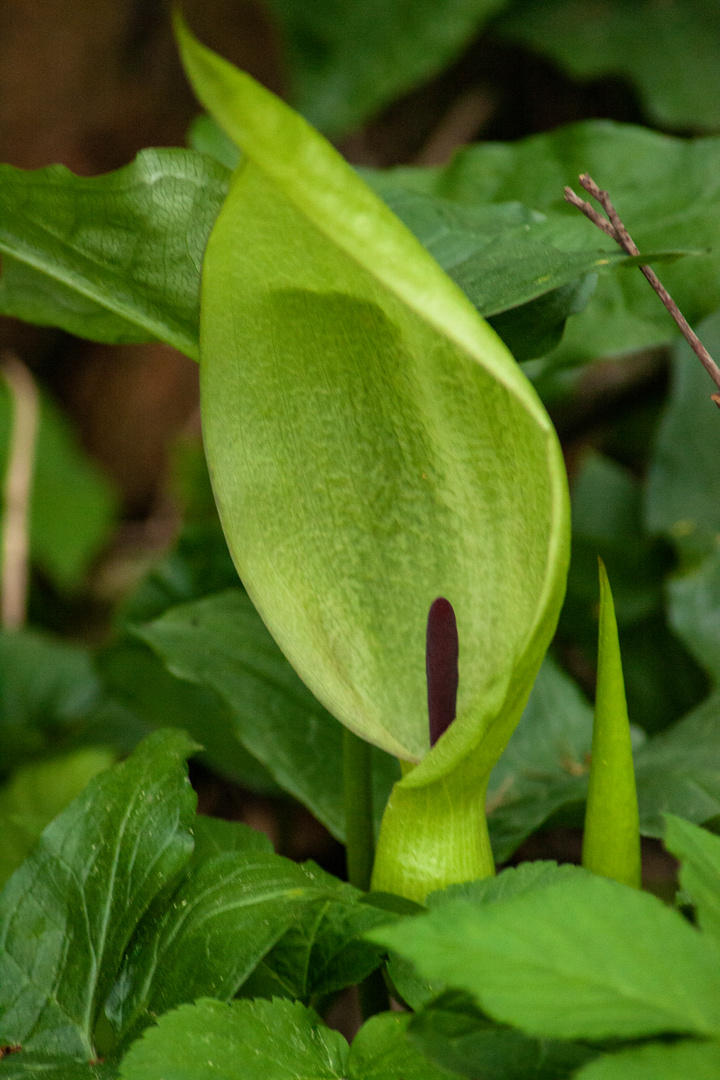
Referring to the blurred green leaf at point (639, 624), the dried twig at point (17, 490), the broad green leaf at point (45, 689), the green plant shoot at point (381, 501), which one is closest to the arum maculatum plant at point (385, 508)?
the green plant shoot at point (381, 501)

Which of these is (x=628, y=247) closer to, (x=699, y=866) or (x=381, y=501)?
(x=381, y=501)

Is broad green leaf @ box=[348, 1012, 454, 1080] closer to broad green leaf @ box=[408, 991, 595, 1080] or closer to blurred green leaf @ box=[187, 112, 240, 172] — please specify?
broad green leaf @ box=[408, 991, 595, 1080]

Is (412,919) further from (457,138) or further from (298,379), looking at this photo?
(457,138)

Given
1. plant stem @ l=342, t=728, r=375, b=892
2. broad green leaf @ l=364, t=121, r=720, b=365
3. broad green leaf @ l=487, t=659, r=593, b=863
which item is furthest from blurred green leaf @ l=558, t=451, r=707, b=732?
plant stem @ l=342, t=728, r=375, b=892

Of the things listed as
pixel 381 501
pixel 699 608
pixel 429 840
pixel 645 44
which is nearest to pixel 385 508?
pixel 381 501

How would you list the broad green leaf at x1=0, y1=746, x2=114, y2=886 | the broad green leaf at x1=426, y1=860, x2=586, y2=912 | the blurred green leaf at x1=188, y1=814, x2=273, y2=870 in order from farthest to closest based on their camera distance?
the broad green leaf at x1=0, y1=746, x2=114, y2=886 → the blurred green leaf at x1=188, y1=814, x2=273, y2=870 → the broad green leaf at x1=426, y1=860, x2=586, y2=912

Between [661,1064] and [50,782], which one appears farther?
[50,782]
